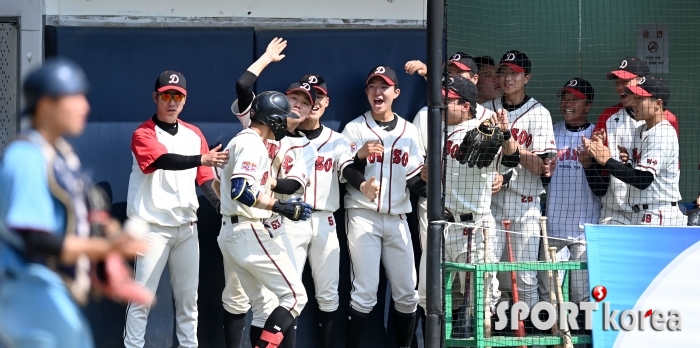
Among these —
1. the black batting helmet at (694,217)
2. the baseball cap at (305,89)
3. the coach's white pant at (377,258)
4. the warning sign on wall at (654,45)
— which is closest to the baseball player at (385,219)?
the coach's white pant at (377,258)

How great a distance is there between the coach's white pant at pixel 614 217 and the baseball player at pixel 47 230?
3.66m

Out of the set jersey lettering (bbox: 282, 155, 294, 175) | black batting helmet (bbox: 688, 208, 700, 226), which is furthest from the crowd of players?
black batting helmet (bbox: 688, 208, 700, 226)

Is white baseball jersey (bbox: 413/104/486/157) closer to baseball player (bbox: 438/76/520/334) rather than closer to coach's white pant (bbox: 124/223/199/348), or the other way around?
baseball player (bbox: 438/76/520/334)

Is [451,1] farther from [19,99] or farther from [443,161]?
[19,99]

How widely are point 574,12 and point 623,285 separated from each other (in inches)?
118

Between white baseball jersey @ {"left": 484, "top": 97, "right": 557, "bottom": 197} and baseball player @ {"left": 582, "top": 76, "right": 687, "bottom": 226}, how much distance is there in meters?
0.33

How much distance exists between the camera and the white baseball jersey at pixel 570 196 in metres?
5.91

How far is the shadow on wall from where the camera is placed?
20.4ft

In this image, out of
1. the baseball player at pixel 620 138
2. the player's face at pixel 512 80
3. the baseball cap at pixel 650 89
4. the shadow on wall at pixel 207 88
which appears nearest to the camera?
the baseball cap at pixel 650 89

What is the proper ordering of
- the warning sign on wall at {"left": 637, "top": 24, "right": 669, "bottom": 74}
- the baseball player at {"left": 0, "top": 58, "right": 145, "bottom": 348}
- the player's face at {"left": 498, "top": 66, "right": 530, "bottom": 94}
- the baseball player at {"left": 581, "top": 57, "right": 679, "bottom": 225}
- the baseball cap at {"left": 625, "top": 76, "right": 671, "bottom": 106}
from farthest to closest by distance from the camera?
the warning sign on wall at {"left": 637, "top": 24, "right": 669, "bottom": 74}
the player's face at {"left": 498, "top": 66, "right": 530, "bottom": 94}
the baseball player at {"left": 581, "top": 57, "right": 679, "bottom": 225}
the baseball cap at {"left": 625, "top": 76, "right": 671, "bottom": 106}
the baseball player at {"left": 0, "top": 58, "right": 145, "bottom": 348}

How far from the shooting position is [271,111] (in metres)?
5.16

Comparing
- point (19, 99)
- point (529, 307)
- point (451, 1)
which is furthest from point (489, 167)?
point (19, 99)

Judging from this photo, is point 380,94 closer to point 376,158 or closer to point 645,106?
point 376,158

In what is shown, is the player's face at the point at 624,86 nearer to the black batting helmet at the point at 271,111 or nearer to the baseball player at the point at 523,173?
the baseball player at the point at 523,173
